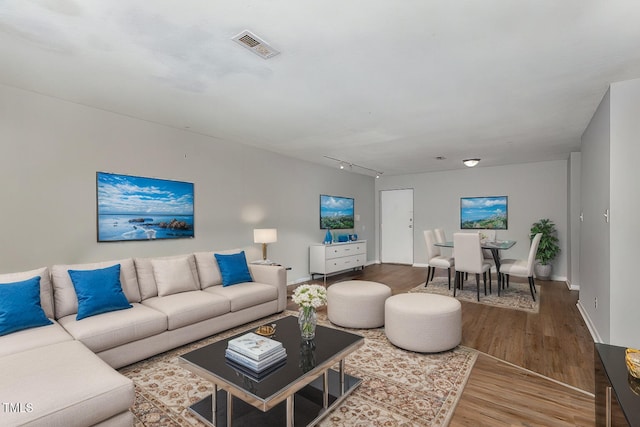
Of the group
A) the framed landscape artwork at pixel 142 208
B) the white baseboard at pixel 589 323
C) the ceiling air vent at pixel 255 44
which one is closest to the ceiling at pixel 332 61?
the ceiling air vent at pixel 255 44

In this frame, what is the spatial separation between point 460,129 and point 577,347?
8.95 feet

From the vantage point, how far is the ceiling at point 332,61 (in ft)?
6.03

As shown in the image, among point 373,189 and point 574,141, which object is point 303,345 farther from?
point 373,189

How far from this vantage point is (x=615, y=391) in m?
1.21

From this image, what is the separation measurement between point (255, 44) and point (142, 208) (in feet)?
8.45

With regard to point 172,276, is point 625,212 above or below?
above

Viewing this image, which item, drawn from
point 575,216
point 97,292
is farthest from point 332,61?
point 575,216

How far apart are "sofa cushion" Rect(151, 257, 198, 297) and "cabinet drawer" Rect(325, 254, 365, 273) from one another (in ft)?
10.2

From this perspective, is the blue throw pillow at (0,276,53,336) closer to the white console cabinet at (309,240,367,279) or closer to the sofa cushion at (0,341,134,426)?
the sofa cushion at (0,341,134,426)

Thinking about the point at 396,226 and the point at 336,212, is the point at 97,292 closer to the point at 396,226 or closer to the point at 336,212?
the point at 336,212

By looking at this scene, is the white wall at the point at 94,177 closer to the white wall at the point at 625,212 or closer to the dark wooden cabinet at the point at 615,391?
the dark wooden cabinet at the point at 615,391

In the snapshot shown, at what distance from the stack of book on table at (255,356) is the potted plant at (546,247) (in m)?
6.21

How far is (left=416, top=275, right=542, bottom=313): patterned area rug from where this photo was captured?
450 cm

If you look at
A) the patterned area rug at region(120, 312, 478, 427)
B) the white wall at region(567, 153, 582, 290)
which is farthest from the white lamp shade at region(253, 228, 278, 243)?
the white wall at region(567, 153, 582, 290)
